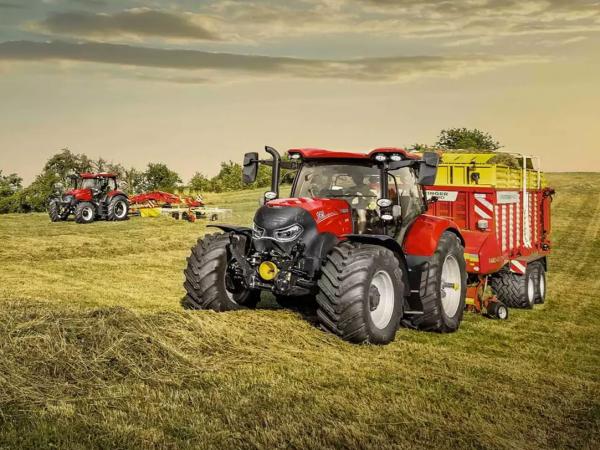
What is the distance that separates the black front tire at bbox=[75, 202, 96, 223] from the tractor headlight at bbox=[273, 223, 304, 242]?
2121 centimetres

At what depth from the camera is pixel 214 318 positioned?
26.0ft

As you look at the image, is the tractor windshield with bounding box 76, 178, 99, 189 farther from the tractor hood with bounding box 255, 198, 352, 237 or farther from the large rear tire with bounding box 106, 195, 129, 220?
the tractor hood with bounding box 255, 198, 352, 237

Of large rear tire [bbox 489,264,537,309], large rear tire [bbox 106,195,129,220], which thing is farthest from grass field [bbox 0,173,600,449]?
large rear tire [bbox 106,195,129,220]

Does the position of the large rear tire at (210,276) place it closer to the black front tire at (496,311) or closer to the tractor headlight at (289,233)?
the tractor headlight at (289,233)

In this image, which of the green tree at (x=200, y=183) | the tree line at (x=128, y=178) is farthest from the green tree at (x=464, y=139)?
the green tree at (x=200, y=183)

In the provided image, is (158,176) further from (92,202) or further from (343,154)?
(343,154)

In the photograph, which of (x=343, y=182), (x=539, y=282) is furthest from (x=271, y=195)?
(x=539, y=282)

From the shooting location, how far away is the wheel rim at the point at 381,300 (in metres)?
8.15

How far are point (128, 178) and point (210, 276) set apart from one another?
180ft

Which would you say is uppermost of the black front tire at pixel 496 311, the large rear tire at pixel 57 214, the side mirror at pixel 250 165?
the side mirror at pixel 250 165

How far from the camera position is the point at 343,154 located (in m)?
8.84

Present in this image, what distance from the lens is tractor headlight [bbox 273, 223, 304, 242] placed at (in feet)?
26.6

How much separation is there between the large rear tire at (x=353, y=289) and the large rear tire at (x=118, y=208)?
2208cm

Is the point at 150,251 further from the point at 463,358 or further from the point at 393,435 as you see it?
the point at 393,435
